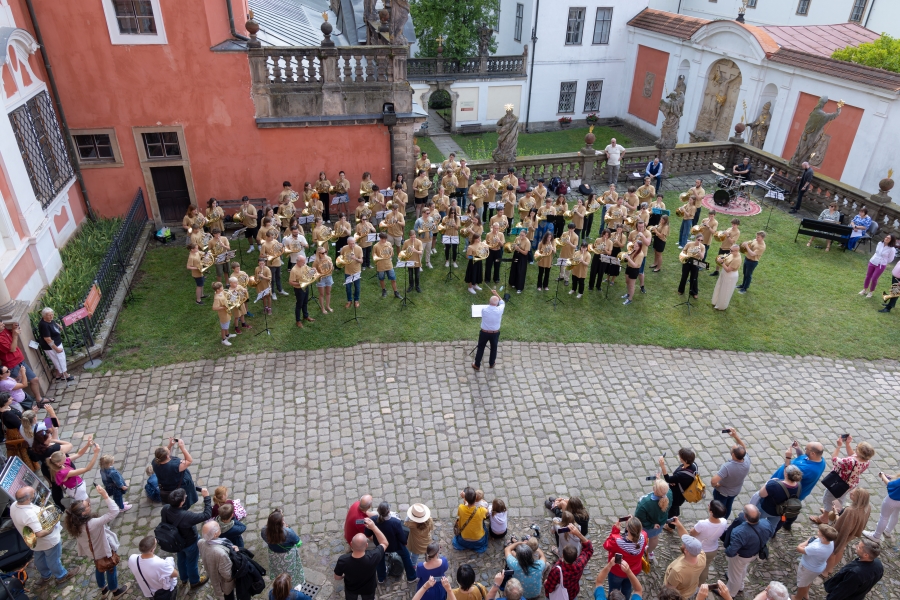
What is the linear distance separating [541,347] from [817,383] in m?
5.39

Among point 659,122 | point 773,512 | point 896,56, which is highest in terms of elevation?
point 896,56

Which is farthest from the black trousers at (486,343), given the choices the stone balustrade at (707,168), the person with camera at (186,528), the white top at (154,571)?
the stone balustrade at (707,168)

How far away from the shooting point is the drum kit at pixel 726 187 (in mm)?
19875

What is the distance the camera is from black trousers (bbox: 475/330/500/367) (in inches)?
464

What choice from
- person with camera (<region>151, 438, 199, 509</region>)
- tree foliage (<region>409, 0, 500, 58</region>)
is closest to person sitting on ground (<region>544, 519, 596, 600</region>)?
person with camera (<region>151, 438, 199, 509</region>)

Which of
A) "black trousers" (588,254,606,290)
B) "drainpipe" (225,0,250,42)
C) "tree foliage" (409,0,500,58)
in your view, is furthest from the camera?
"tree foliage" (409,0,500,58)

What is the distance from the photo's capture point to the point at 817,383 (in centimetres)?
1227

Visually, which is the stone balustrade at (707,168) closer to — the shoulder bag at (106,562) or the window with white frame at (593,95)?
the window with white frame at (593,95)

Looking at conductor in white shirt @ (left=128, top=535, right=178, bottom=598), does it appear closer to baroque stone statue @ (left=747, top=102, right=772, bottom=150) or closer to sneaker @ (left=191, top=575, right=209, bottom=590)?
sneaker @ (left=191, top=575, right=209, bottom=590)

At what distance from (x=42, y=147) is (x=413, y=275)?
893cm

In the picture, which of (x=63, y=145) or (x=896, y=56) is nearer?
(x=63, y=145)

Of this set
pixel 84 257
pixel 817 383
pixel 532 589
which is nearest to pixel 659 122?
pixel 817 383

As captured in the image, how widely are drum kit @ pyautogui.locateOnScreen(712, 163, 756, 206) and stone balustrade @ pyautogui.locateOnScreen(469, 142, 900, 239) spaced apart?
3.63 feet

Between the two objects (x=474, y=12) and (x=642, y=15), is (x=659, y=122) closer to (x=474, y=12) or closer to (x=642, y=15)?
(x=642, y=15)
